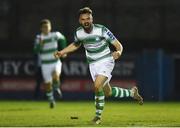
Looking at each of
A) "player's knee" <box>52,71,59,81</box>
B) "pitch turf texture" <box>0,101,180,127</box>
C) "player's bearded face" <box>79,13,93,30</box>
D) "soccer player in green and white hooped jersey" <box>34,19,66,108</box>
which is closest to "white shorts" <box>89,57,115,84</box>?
"player's bearded face" <box>79,13,93,30</box>

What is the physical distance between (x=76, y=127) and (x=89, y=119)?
193 cm

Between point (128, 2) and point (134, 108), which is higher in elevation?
point (128, 2)

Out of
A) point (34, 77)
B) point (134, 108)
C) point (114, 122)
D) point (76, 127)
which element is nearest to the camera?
point (76, 127)

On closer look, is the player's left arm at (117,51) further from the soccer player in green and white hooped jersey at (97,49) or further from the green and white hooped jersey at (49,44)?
the green and white hooped jersey at (49,44)

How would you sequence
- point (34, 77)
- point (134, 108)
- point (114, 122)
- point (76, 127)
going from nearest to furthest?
point (76, 127), point (114, 122), point (134, 108), point (34, 77)

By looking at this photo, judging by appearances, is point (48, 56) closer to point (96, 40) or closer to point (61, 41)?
point (61, 41)

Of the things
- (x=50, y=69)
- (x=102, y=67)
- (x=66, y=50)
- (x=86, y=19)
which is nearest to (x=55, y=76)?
(x=50, y=69)

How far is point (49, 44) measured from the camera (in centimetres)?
1962

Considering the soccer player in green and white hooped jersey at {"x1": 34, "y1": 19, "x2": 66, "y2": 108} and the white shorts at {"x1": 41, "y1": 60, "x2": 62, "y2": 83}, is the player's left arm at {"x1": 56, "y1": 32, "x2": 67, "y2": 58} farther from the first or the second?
the white shorts at {"x1": 41, "y1": 60, "x2": 62, "y2": 83}

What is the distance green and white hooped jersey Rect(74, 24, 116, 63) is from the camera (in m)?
13.6

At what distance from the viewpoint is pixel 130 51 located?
23.8m

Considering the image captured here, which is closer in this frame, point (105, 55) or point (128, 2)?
point (105, 55)

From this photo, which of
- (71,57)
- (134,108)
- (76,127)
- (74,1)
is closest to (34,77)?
(71,57)

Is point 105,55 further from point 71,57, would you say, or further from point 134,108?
point 71,57
